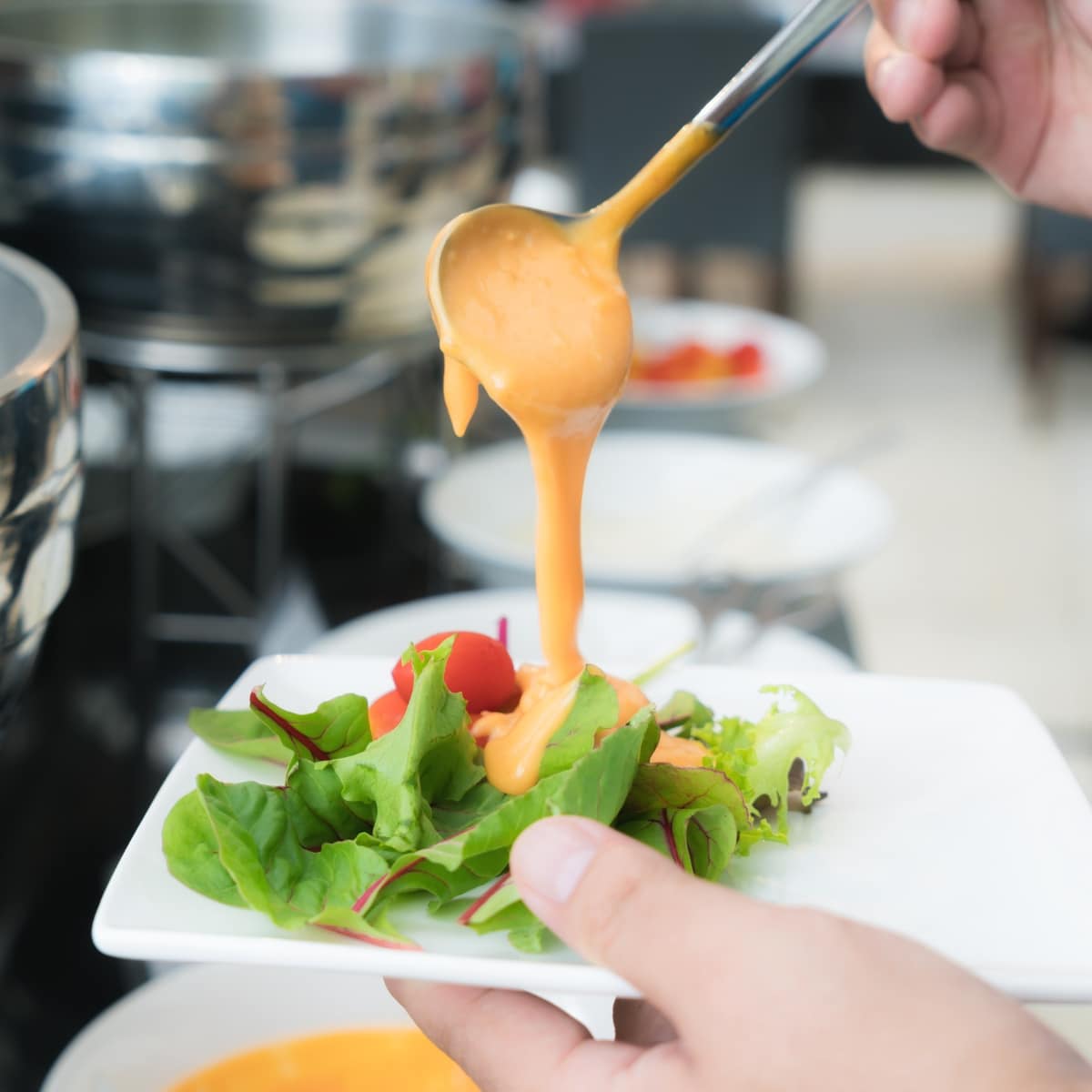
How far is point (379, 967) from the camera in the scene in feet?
2.14

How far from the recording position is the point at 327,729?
2.70 feet

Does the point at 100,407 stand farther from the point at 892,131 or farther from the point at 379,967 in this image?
the point at 892,131

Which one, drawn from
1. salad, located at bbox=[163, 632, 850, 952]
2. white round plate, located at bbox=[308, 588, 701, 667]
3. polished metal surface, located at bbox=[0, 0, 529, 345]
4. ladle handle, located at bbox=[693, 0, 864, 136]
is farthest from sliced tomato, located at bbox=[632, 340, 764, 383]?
salad, located at bbox=[163, 632, 850, 952]

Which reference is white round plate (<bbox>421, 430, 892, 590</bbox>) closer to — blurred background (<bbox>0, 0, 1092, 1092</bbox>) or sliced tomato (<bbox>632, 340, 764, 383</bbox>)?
blurred background (<bbox>0, 0, 1092, 1092</bbox>)

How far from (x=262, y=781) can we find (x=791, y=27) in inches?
21.0

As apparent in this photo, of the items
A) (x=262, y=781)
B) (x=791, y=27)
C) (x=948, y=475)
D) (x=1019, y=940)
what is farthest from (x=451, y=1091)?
(x=948, y=475)

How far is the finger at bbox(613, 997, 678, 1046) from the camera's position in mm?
810

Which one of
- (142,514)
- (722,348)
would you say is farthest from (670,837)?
(722,348)

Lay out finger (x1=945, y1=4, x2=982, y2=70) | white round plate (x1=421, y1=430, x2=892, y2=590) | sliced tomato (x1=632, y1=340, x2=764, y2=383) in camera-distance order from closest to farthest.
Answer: finger (x1=945, y1=4, x2=982, y2=70)
white round plate (x1=421, y1=430, x2=892, y2=590)
sliced tomato (x1=632, y1=340, x2=764, y2=383)

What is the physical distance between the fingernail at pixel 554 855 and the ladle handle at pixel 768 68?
17.0 inches

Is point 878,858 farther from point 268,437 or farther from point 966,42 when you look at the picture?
point 268,437

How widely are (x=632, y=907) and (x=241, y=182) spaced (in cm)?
88

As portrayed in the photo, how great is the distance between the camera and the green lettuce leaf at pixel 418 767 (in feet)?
2.43

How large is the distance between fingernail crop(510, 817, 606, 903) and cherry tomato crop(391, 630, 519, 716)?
193 mm
